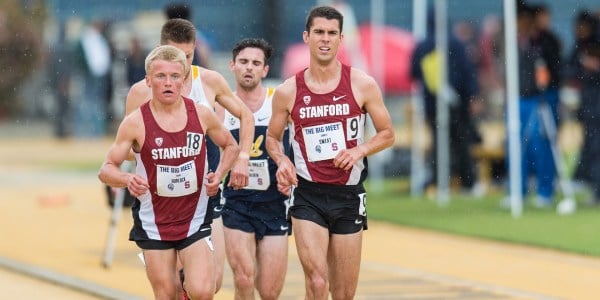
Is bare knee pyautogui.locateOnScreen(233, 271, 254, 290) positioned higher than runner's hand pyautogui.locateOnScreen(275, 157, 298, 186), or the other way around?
runner's hand pyautogui.locateOnScreen(275, 157, 298, 186)

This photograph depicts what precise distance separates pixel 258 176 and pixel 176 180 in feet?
6.82

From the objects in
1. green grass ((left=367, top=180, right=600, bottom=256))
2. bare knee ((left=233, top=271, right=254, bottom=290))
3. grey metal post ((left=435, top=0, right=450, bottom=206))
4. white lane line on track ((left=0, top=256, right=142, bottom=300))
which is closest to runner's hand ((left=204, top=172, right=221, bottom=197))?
bare knee ((left=233, top=271, right=254, bottom=290))

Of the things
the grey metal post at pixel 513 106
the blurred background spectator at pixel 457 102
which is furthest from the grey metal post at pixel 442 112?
the grey metal post at pixel 513 106

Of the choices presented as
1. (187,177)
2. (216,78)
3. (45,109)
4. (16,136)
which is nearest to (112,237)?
(216,78)

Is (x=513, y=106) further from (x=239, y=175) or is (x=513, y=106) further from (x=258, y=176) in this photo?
(x=239, y=175)

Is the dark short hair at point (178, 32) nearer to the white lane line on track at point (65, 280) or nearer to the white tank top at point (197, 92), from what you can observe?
the white tank top at point (197, 92)

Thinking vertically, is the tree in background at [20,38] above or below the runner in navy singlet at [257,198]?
above

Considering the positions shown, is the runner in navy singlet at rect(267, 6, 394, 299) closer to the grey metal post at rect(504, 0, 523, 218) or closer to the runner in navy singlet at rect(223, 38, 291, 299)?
the runner in navy singlet at rect(223, 38, 291, 299)

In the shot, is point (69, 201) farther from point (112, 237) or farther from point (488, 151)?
point (112, 237)

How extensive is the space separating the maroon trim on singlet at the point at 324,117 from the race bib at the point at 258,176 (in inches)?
49.1

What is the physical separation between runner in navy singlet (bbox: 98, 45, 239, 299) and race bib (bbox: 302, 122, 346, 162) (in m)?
0.67

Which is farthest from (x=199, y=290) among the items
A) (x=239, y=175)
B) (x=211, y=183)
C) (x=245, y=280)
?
(x=245, y=280)

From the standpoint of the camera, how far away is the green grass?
17125mm

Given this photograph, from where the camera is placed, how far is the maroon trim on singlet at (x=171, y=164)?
1002 centimetres
